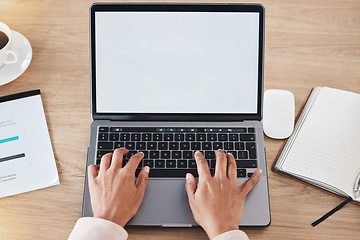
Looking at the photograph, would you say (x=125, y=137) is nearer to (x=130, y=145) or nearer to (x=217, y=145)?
(x=130, y=145)

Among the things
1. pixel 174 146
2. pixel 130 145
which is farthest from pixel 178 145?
pixel 130 145

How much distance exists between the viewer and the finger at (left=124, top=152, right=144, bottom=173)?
2.44 ft

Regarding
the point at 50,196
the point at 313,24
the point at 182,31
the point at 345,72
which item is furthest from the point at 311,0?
the point at 50,196

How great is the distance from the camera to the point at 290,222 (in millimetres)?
746

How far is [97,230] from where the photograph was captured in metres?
0.67

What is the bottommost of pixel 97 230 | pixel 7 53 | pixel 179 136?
pixel 97 230

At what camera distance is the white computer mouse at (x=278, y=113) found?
2.67 ft

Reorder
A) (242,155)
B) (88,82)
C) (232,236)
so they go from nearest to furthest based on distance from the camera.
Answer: (232,236)
(242,155)
(88,82)

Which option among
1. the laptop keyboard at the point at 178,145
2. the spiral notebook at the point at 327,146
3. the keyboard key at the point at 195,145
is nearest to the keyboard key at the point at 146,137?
the laptop keyboard at the point at 178,145

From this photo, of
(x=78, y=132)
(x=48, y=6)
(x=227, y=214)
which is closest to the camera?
(x=227, y=214)

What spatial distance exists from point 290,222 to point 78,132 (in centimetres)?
55

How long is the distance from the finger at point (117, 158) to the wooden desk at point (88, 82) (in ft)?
0.33

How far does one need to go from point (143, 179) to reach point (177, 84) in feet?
0.78

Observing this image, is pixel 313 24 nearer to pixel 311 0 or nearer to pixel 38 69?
pixel 311 0
